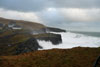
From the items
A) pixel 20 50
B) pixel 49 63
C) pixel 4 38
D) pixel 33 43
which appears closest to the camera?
pixel 49 63

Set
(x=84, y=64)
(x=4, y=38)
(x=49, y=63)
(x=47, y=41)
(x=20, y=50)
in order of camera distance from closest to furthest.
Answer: (x=84, y=64)
(x=49, y=63)
(x=20, y=50)
(x=47, y=41)
(x=4, y=38)

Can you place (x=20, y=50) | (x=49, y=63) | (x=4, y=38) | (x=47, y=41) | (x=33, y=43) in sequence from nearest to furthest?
(x=49, y=63)
(x=20, y=50)
(x=33, y=43)
(x=47, y=41)
(x=4, y=38)

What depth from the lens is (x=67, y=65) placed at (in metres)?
22.0

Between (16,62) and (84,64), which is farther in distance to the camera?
(16,62)

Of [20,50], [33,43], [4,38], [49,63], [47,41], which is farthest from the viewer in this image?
[4,38]

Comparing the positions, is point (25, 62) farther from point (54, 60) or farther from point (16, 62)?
point (54, 60)

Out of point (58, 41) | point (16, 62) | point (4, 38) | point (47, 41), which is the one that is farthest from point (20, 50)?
point (16, 62)

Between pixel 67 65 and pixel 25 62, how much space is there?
268 inches

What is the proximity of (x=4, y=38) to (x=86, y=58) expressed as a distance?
146 meters

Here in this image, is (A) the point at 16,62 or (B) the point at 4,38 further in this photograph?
(B) the point at 4,38

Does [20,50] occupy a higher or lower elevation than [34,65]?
lower

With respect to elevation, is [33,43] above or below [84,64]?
below

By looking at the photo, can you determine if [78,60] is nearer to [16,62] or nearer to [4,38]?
[16,62]

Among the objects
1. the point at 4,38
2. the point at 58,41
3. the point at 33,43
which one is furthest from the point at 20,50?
the point at 4,38
